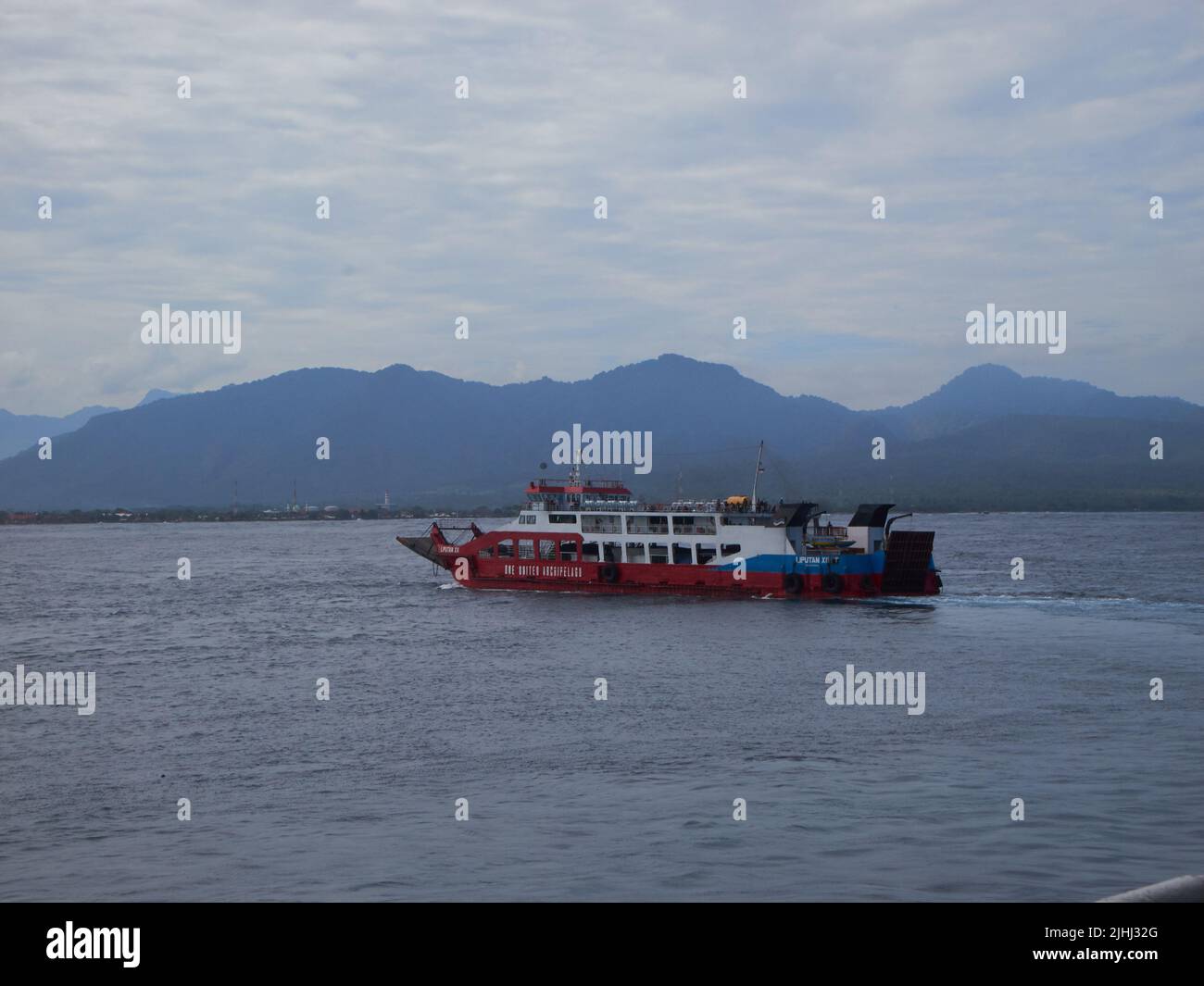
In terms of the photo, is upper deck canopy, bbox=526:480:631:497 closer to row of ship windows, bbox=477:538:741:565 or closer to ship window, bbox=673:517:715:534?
row of ship windows, bbox=477:538:741:565

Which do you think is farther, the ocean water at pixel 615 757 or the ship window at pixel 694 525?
the ship window at pixel 694 525

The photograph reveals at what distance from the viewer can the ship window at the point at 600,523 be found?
222 ft

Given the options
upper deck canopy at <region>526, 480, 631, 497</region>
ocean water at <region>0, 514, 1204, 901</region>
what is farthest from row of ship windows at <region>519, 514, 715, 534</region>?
ocean water at <region>0, 514, 1204, 901</region>

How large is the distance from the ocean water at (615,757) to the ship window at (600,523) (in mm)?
9052

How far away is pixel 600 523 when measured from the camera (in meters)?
68.2

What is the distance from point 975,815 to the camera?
68.1 feet

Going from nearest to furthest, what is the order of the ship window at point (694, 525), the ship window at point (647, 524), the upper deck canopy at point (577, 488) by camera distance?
1. the ship window at point (694, 525)
2. the ship window at point (647, 524)
3. the upper deck canopy at point (577, 488)

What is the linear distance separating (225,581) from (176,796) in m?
68.6

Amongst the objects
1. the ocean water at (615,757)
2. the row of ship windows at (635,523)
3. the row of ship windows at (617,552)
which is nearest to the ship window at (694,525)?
the row of ship windows at (635,523)

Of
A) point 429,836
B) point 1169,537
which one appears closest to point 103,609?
point 429,836

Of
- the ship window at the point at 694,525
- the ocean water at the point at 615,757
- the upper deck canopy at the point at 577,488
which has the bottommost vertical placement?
the ocean water at the point at 615,757

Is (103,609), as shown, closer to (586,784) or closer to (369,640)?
(369,640)

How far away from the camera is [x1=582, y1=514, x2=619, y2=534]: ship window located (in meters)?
67.8

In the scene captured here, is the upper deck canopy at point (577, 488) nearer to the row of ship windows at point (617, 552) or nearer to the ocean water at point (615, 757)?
the row of ship windows at point (617, 552)
